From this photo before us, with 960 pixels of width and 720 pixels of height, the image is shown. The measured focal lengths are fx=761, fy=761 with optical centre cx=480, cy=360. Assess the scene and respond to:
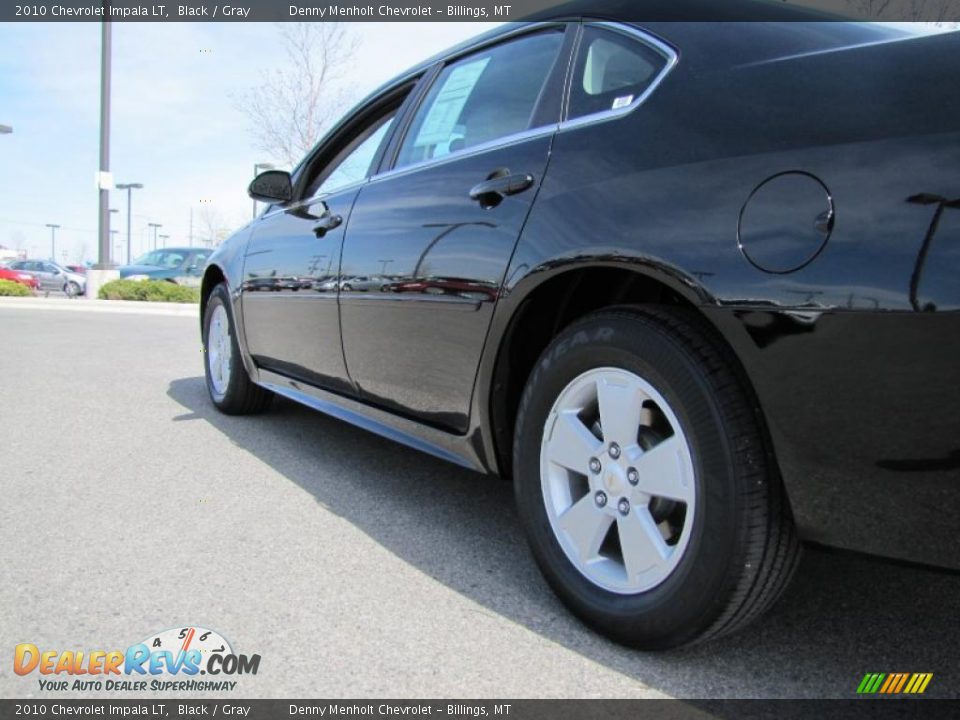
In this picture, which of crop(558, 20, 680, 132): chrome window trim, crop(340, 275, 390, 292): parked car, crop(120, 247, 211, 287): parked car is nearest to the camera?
crop(558, 20, 680, 132): chrome window trim

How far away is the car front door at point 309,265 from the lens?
3.08m

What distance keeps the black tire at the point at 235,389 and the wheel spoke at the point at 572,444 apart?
2765mm

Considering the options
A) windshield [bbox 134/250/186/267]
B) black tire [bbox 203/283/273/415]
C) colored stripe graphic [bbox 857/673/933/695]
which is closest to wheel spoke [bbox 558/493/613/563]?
colored stripe graphic [bbox 857/673/933/695]

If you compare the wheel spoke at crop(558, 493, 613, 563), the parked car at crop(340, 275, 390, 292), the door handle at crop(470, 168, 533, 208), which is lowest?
the wheel spoke at crop(558, 493, 613, 563)

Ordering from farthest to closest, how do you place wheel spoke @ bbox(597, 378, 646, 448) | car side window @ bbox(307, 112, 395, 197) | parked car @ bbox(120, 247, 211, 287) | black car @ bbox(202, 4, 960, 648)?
parked car @ bbox(120, 247, 211, 287) → car side window @ bbox(307, 112, 395, 197) → wheel spoke @ bbox(597, 378, 646, 448) → black car @ bbox(202, 4, 960, 648)

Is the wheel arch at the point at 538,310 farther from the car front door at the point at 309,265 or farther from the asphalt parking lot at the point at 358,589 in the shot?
the car front door at the point at 309,265

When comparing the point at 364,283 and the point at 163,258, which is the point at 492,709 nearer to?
the point at 364,283

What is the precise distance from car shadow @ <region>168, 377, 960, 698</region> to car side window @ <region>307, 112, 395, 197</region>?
Answer: 1.27 m

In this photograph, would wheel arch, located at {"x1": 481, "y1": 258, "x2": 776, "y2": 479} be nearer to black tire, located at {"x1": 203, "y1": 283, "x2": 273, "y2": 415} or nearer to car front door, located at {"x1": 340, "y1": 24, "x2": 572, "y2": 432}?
car front door, located at {"x1": 340, "y1": 24, "x2": 572, "y2": 432}

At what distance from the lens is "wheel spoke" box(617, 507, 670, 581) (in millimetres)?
1695

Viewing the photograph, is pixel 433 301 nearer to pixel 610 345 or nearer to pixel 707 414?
pixel 610 345

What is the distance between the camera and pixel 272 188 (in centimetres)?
370

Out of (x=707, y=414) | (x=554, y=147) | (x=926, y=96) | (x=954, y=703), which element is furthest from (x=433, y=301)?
(x=954, y=703)

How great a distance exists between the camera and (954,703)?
1.63m
